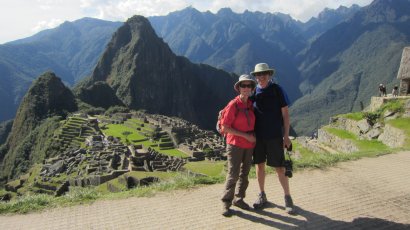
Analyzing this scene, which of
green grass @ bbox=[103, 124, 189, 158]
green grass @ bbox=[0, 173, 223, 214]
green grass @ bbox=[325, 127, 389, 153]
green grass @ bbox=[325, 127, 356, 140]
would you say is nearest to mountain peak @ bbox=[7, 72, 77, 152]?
green grass @ bbox=[103, 124, 189, 158]

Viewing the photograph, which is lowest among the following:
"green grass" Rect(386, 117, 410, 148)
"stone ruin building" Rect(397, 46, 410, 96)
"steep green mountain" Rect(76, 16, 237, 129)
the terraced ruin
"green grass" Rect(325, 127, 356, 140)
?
the terraced ruin

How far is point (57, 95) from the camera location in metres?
96.4

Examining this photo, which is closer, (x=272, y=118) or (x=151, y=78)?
(x=272, y=118)

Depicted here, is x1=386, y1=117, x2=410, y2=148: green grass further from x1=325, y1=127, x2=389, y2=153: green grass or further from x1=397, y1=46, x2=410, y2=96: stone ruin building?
x1=397, y1=46, x2=410, y2=96: stone ruin building

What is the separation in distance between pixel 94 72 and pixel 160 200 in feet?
495

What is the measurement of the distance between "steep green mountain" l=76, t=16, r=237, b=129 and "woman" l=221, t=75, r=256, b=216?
416 feet

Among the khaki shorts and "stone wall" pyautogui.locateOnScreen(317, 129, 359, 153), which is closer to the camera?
the khaki shorts

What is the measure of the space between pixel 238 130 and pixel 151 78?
141830mm

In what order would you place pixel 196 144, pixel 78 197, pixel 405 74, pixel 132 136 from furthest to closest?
pixel 132 136, pixel 196 144, pixel 405 74, pixel 78 197

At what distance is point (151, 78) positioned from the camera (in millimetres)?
146000

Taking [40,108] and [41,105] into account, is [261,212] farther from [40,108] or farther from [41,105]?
[41,105]

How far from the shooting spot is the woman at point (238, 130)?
20.1 ft

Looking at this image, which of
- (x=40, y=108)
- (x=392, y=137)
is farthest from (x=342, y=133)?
(x=40, y=108)

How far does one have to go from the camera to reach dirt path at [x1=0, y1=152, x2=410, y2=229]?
5930 mm
